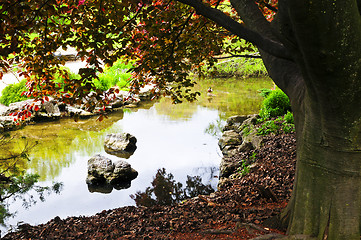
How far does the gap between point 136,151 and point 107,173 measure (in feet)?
7.29

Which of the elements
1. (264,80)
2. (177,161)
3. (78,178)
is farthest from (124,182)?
(264,80)

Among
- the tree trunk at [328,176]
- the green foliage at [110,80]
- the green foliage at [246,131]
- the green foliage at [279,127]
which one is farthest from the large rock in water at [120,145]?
the green foliage at [110,80]

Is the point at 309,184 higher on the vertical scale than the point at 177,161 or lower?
higher

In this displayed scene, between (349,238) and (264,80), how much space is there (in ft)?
67.6

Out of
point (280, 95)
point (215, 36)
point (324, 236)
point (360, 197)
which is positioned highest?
point (215, 36)

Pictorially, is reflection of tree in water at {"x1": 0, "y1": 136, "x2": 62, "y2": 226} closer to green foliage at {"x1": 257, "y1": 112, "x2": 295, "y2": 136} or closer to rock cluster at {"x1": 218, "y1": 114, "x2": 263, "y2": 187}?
rock cluster at {"x1": 218, "y1": 114, "x2": 263, "y2": 187}

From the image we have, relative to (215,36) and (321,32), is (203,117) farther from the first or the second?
(321,32)

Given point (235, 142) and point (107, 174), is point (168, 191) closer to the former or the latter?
point (107, 174)

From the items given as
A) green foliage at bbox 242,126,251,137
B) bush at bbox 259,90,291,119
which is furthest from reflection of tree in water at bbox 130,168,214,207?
bush at bbox 259,90,291,119

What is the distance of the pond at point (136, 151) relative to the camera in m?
6.61

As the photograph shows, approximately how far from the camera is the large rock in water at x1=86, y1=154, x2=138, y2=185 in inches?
291

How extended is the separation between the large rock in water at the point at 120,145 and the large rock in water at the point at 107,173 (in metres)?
1.70

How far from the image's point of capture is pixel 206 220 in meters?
4.09

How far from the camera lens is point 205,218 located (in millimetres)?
4180
